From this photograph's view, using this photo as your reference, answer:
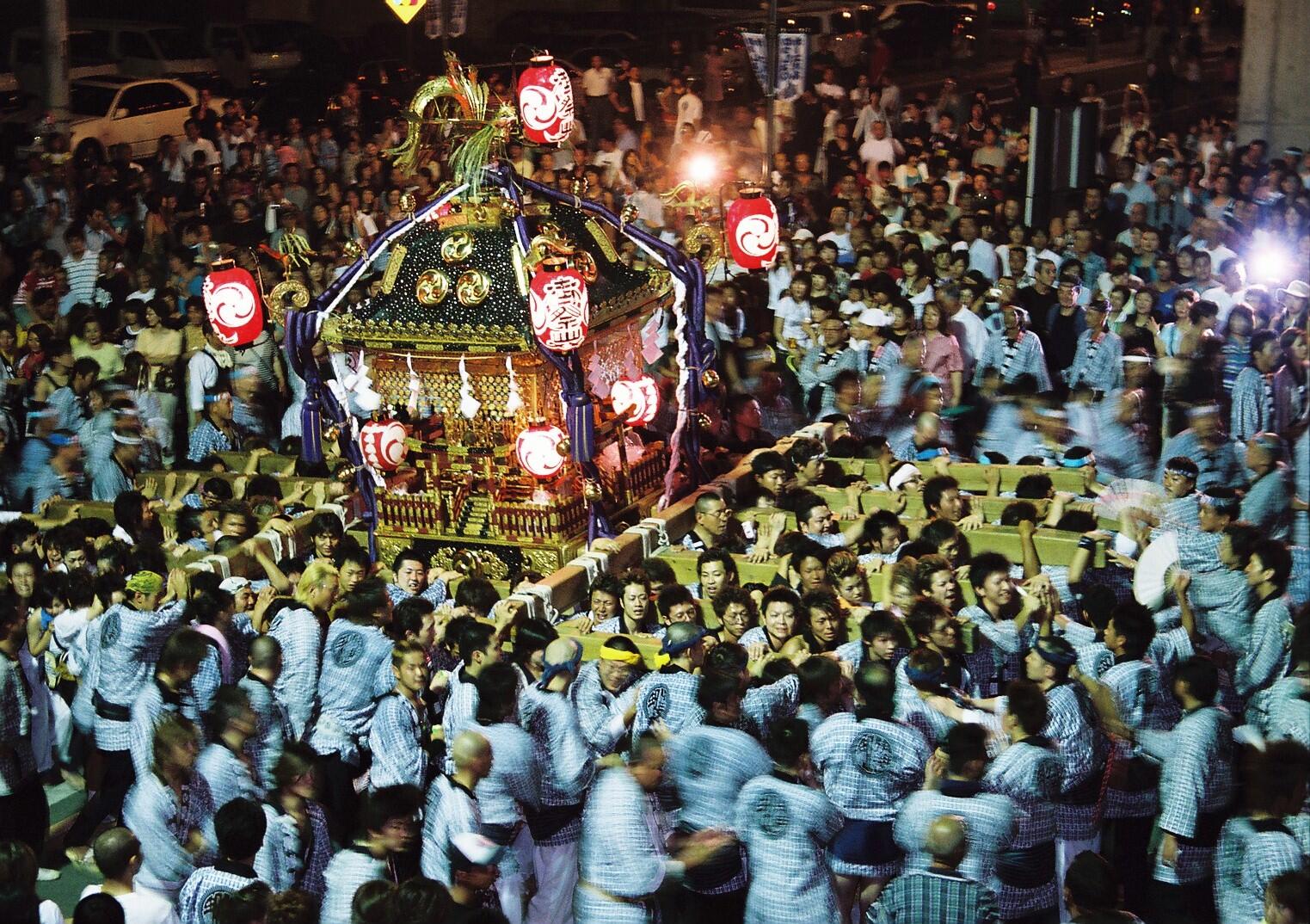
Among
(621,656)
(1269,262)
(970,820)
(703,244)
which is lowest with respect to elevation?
(970,820)

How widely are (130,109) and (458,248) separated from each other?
475 inches

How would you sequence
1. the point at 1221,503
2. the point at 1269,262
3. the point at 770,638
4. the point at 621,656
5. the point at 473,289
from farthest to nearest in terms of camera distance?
the point at 1269,262 → the point at 473,289 → the point at 1221,503 → the point at 770,638 → the point at 621,656

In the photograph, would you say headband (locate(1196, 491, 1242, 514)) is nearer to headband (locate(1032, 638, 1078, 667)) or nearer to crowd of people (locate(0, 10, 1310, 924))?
crowd of people (locate(0, 10, 1310, 924))

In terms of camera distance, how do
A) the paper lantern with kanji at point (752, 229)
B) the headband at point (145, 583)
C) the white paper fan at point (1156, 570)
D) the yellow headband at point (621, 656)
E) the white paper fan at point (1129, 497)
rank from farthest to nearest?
the paper lantern with kanji at point (752, 229) < the white paper fan at point (1129, 497) < the white paper fan at point (1156, 570) < the headband at point (145, 583) < the yellow headband at point (621, 656)

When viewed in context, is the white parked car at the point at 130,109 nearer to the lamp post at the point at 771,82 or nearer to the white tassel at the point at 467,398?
the lamp post at the point at 771,82

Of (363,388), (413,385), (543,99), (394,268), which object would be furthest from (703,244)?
(363,388)

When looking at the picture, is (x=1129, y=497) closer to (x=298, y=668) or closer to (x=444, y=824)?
(x=298, y=668)

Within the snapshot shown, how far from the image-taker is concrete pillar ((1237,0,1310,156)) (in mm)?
16516

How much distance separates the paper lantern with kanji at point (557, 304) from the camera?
8805 millimetres

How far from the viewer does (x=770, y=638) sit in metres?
7.23

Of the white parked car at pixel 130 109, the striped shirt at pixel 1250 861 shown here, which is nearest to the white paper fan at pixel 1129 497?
the striped shirt at pixel 1250 861

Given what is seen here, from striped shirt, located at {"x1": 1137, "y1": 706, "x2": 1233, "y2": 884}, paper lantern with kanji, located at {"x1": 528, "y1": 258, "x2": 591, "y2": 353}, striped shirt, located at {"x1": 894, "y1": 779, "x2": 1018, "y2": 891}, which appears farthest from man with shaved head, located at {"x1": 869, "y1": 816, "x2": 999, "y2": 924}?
paper lantern with kanji, located at {"x1": 528, "y1": 258, "x2": 591, "y2": 353}

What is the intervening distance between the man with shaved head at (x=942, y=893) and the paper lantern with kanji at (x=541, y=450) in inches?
173

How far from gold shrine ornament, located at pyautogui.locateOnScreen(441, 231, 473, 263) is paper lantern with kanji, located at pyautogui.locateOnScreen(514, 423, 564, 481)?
1.11 metres
